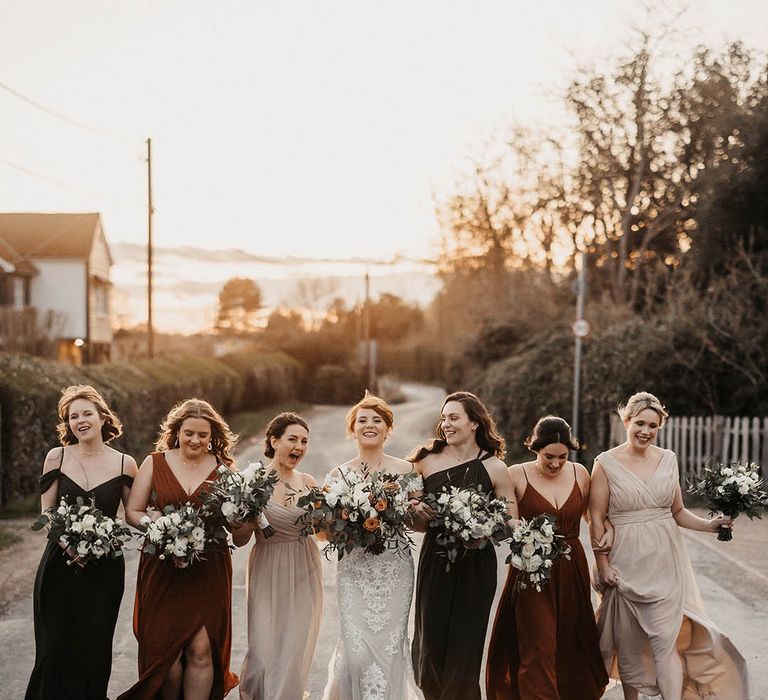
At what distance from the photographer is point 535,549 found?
5.42m

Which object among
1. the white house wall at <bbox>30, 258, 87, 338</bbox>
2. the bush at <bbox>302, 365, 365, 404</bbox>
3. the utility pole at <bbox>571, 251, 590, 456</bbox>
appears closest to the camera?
the utility pole at <bbox>571, 251, 590, 456</bbox>

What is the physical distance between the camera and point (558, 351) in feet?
70.9

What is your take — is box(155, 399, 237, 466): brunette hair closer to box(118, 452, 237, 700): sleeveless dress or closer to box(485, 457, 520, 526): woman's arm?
box(118, 452, 237, 700): sleeveless dress

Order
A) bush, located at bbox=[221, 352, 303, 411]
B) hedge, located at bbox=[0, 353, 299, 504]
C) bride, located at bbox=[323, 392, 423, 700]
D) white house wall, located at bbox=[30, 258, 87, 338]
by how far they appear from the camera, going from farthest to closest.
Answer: bush, located at bbox=[221, 352, 303, 411]
white house wall, located at bbox=[30, 258, 87, 338]
hedge, located at bbox=[0, 353, 299, 504]
bride, located at bbox=[323, 392, 423, 700]

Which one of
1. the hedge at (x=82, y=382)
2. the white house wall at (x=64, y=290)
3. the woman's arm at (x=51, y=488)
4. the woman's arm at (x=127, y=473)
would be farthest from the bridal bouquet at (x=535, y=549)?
the white house wall at (x=64, y=290)

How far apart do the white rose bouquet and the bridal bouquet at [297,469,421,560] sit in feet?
2.07

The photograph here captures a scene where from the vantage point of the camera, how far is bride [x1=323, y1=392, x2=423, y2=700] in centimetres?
550

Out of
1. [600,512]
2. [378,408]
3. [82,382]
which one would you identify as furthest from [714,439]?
[82,382]

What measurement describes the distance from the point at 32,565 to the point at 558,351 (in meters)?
14.5

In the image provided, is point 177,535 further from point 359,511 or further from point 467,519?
point 467,519

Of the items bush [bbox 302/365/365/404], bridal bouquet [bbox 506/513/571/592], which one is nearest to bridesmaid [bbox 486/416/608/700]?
bridal bouquet [bbox 506/513/571/592]

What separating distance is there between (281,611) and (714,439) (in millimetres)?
11322

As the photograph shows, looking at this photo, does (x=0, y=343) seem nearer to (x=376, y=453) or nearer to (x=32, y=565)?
(x=32, y=565)

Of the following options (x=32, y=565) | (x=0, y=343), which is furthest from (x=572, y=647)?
(x=0, y=343)
